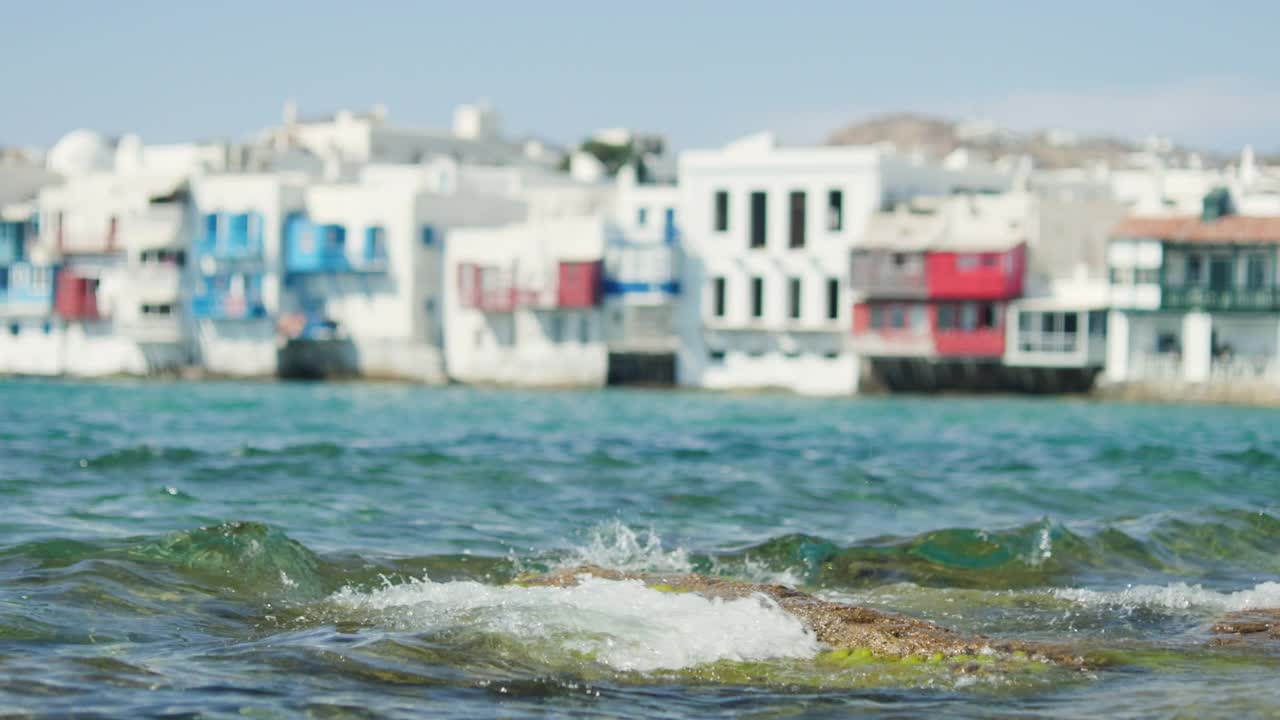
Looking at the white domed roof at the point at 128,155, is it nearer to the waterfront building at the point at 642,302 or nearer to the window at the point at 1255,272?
the waterfront building at the point at 642,302

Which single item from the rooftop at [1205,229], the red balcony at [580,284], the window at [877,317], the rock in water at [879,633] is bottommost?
the window at [877,317]

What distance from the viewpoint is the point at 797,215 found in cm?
5769

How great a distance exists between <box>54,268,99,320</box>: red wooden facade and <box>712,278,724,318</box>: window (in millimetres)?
24100

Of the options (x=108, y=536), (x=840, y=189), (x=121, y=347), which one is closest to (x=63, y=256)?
(x=121, y=347)

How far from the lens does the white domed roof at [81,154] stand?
79.4 metres

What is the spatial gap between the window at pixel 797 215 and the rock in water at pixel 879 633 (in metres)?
46.9

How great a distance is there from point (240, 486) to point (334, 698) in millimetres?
12274

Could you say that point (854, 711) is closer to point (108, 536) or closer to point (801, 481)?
point (108, 536)

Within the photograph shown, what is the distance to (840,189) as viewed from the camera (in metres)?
57.3

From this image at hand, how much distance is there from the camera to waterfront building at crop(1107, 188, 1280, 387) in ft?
165

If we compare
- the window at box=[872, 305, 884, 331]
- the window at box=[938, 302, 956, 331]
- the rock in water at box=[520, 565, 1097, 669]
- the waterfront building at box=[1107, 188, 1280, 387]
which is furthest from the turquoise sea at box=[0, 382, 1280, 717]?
the window at box=[872, 305, 884, 331]

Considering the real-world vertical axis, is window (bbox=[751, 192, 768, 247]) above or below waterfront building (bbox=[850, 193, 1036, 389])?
above

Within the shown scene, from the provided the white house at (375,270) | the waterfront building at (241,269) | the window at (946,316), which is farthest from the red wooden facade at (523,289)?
the window at (946,316)

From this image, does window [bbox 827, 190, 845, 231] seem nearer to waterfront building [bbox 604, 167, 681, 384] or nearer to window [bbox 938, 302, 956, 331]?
→ window [bbox 938, 302, 956, 331]
